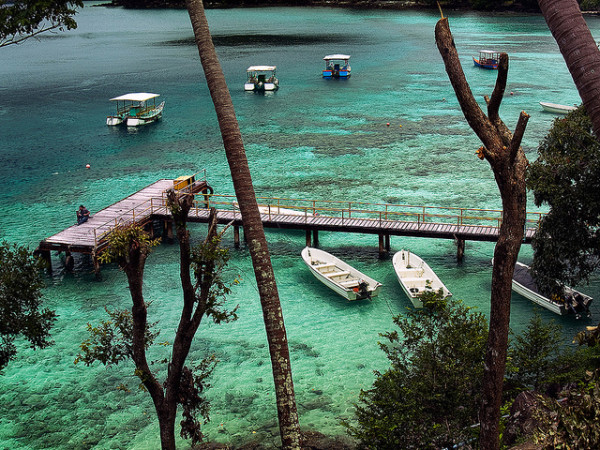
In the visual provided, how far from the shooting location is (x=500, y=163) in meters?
10.9

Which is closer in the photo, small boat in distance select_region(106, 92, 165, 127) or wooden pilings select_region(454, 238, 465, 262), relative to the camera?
wooden pilings select_region(454, 238, 465, 262)

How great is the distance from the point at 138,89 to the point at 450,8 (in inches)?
4332

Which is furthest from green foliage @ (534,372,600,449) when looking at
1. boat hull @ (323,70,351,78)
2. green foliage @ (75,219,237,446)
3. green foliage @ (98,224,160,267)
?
boat hull @ (323,70,351,78)

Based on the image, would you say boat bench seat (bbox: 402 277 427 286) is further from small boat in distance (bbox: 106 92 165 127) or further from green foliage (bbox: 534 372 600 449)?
small boat in distance (bbox: 106 92 165 127)

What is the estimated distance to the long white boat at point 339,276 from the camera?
3092cm

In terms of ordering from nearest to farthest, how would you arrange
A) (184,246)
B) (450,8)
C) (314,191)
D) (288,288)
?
(184,246) < (288,288) < (314,191) < (450,8)

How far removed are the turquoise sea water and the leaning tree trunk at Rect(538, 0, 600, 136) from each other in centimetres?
1479

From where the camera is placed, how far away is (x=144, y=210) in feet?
124

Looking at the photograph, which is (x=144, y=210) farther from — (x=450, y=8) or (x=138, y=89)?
(x=450, y=8)

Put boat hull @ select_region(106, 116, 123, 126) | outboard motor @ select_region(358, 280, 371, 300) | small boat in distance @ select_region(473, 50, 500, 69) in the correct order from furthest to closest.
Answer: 1. small boat in distance @ select_region(473, 50, 500, 69)
2. boat hull @ select_region(106, 116, 123, 126)
3. outboard motor @ select_region(358, 280, 371, 300)

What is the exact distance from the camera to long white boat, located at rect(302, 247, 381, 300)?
101 ft

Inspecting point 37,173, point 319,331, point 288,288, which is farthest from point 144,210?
point 37,173

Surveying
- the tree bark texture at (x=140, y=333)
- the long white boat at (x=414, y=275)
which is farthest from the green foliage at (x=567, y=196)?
the tree bark texture at (x=140, y=333)

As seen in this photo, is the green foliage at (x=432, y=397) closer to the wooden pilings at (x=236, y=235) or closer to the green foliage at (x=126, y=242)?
the green foliage at (x=126, y=242)
